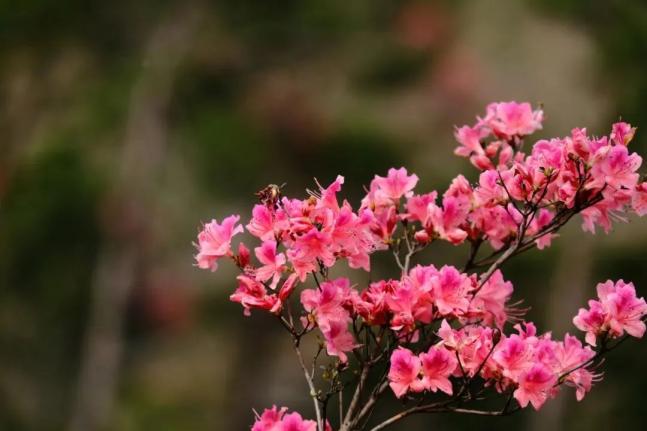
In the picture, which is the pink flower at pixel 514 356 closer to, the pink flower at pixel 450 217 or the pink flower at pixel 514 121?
the pink flower at pixel 450 217

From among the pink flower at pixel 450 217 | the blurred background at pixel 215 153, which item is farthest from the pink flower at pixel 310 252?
the blurred background at pixel 215 153

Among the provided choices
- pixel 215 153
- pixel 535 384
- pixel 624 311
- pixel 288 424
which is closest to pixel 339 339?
pixel 288 424

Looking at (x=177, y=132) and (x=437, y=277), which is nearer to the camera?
(x=437, y=277)

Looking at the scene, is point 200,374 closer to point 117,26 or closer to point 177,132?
point 177,132

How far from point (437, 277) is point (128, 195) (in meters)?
5.45

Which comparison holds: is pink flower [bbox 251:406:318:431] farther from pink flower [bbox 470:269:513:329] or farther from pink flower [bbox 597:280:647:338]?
pink flower [bbox 597:280:647:338]

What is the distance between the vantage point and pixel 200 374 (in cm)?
649

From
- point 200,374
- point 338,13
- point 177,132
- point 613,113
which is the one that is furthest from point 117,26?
point 613,113

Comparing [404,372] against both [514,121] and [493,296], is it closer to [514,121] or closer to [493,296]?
[493,296]

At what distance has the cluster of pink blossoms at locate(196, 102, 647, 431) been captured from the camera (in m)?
1.33

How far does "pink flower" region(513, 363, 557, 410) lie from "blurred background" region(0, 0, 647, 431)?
459cm

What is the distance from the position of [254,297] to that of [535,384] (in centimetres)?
38

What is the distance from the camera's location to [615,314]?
137 cm

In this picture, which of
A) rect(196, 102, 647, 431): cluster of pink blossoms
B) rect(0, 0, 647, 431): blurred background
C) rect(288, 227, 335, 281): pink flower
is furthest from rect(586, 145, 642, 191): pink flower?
rect(0, 0, 647, 431): blurred background
